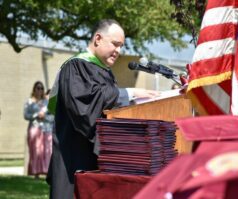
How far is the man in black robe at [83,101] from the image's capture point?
209 inches

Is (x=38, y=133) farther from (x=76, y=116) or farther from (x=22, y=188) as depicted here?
(x=76, y=116)

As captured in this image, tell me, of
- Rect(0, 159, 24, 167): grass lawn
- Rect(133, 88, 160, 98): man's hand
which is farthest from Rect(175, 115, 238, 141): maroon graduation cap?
Rect(0, 159, 24, 167): grass lawn

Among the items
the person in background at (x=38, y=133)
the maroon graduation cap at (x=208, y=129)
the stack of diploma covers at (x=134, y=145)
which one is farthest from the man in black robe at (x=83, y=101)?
the person in background at (x=38, y=133)

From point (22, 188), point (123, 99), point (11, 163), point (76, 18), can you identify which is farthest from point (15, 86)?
point (123, 99)

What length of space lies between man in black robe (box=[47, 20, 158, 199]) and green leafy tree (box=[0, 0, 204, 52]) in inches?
298

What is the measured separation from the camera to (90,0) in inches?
540

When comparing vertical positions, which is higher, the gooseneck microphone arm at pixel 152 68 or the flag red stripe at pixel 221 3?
the flag red stripe at pixel 221 3

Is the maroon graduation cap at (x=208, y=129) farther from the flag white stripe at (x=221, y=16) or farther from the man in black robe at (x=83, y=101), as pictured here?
the man in black robe at (x=83, y=101)

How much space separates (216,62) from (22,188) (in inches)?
360

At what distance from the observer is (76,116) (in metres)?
5.29

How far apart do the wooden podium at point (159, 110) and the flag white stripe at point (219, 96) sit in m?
0.90

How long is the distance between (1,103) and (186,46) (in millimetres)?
9997

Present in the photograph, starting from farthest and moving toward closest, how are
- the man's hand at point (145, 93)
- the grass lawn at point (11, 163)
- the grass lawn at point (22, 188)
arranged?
the grass lawn at point (11, 163) < the grass lawn at point (22, 188) < the man's hand at point (145, 93)

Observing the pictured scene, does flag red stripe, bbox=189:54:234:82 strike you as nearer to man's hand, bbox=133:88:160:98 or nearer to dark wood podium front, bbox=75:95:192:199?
dark wood podium front, bbox=75:95:192:199
